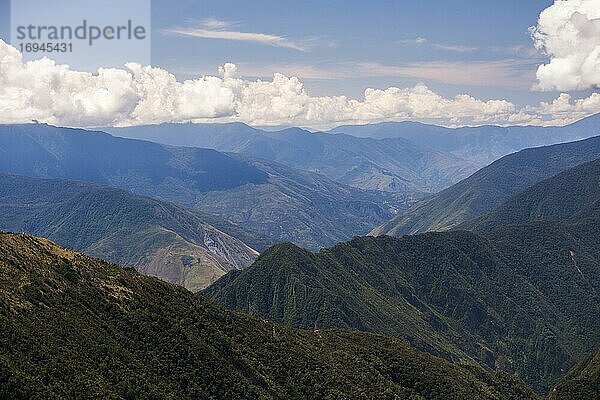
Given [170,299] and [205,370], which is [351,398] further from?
[170,299]

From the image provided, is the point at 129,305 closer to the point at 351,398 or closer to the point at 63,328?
the point at 63,328

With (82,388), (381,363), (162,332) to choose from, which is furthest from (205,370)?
(381,363)

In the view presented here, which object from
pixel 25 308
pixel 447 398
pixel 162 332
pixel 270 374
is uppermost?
pixel 25 308

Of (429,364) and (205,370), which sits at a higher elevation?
(205,370)

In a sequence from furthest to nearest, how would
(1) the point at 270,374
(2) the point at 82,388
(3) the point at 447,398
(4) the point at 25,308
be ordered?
(3) the point at 447,398
(1) the point at 270,374
(4) the point at 25,308
(2) the point at 82,388

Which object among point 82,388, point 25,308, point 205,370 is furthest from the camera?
point 205,370

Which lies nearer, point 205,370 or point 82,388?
point 82,388
